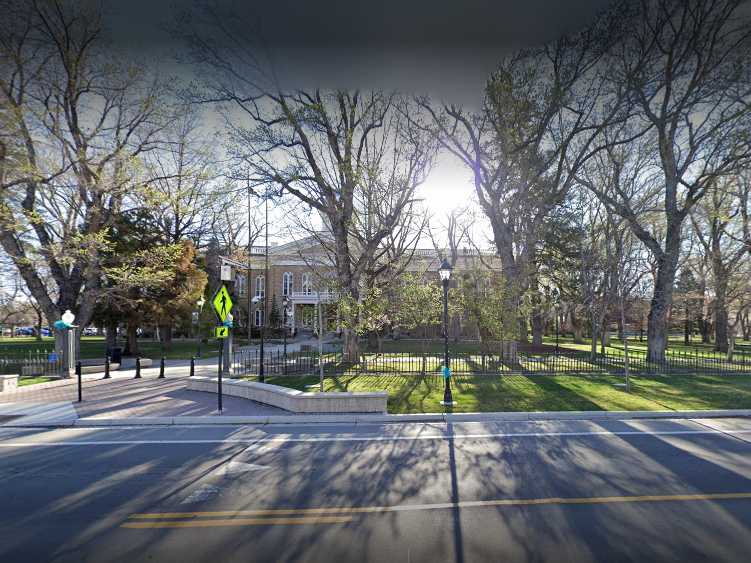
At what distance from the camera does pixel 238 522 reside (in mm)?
5070

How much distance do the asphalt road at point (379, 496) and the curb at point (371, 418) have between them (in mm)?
942

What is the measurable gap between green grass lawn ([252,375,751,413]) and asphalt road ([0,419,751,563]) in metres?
2.17

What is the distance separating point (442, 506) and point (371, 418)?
4860 millimetres

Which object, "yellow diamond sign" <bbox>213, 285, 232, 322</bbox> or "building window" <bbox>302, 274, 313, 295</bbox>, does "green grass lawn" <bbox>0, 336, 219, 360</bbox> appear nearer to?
"building window" <bbox>302, 274, 313, 295</bbox>

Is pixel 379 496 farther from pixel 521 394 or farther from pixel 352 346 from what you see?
pixel 352 346

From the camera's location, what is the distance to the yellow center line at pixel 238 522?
4984mm

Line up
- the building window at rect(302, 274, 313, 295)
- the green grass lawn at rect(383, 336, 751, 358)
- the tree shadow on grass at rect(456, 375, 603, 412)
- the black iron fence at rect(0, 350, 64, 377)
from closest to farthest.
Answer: the tree shadow on grass at rect(456, 375, 603, 412)
the black iron fence at rect(0, 350, 64, 377)
the green grass lawn at rect(383, 336, 751, 358)
the building window at rect(302, 274, 313, 295)

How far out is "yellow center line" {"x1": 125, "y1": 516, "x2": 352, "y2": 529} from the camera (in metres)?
4.98

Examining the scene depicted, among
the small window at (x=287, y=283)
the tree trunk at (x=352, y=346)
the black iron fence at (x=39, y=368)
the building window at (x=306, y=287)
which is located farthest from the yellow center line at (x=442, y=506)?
the small window at (x=287, y=283)

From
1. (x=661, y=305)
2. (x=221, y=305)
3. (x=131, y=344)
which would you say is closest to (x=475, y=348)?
(x=661, y=305)

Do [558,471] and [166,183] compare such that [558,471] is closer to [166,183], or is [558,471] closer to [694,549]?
[694,549]

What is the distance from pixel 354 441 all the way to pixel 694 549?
5.73 meters

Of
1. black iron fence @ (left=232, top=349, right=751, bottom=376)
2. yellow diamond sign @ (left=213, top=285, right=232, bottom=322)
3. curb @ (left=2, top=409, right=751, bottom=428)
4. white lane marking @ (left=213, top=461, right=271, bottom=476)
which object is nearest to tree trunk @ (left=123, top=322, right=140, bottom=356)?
black iron fence @ (left=232, top=349, right=751, bottom=376)

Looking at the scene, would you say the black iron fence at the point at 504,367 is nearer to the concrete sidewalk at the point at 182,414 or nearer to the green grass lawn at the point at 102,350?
the concrete sidewalk at the point at 182,414
